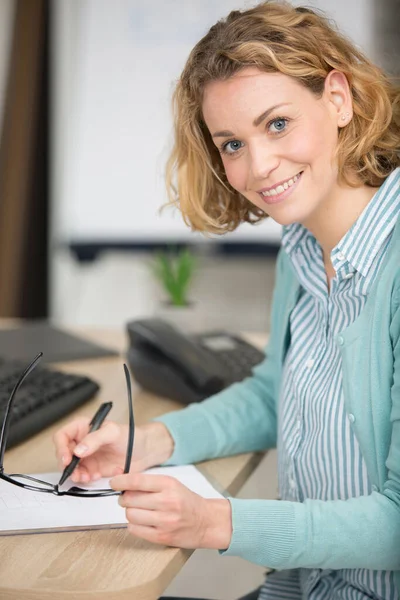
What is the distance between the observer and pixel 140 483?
78 centimetres

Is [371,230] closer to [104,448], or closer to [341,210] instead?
[341,210]

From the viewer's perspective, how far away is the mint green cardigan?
2.74 feet

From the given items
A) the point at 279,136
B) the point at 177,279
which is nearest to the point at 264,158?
the point at 279,136

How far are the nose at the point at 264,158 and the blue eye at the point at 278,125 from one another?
0.02 m

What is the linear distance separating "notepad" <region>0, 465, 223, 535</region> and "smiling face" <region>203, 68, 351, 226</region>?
38 centimetres

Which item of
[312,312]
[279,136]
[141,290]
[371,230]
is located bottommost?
[141,290]

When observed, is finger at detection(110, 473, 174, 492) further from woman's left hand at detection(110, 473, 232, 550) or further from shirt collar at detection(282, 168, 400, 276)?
shirt collar at detection(282, 168, 400, 276)

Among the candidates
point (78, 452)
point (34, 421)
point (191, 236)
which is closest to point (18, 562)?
point (78, 452)

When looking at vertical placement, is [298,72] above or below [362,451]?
above

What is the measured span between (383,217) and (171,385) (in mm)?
484

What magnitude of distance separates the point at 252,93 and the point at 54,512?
54cm

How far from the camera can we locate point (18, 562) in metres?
0.76

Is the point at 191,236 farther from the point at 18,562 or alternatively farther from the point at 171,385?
the point at 18,562

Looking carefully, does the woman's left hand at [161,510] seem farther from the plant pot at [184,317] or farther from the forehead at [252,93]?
the plant pot at [184,317]
